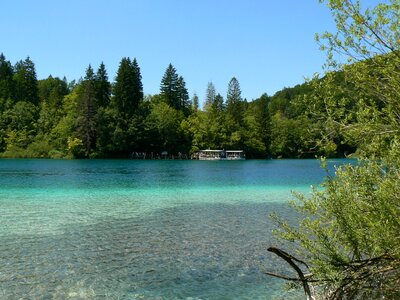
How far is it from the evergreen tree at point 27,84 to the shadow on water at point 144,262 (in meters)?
102

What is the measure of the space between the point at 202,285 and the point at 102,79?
97.9m

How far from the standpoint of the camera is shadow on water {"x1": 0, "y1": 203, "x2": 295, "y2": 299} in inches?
373

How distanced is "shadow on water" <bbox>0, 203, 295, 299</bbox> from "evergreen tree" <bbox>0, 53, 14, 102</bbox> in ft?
327

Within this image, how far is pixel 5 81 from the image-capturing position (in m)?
107

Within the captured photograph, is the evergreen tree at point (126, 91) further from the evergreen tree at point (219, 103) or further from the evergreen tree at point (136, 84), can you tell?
the evergreen tree at point (219, 103)

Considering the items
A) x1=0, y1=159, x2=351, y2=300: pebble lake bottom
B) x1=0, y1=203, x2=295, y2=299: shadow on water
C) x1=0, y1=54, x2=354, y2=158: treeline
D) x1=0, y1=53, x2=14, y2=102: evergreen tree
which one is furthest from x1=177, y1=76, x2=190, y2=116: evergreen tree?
x1=0, y1=203, x2=295, y2=299: shadow on water

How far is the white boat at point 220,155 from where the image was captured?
10575 centimetres

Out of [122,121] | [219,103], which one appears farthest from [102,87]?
[219,103]

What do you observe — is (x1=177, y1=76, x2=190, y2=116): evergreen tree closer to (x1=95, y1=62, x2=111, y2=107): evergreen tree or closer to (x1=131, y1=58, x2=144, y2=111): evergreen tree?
(x1=131, y1=58, x2=144, y2=111): evergreen tree

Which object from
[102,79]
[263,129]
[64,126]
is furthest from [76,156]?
[263,129]

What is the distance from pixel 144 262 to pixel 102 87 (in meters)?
94.1

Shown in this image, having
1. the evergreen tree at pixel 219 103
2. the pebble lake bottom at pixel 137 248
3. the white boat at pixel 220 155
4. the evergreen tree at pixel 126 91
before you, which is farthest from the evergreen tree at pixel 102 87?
the pebble lake bottom at pixel 137 248

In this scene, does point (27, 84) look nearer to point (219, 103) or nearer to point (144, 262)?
point (219, 103)

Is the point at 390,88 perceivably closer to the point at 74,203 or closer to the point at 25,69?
the point at 74,203
